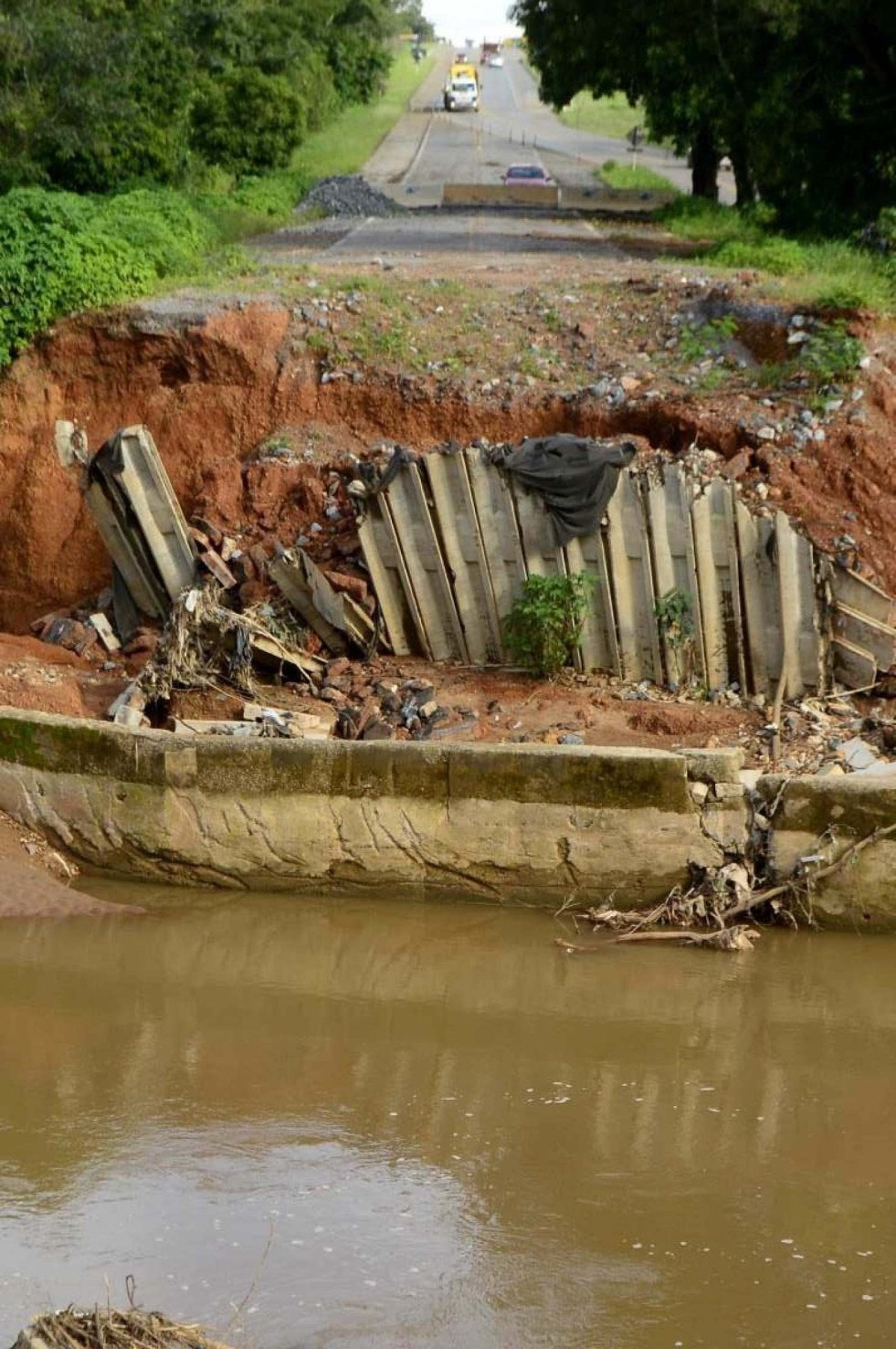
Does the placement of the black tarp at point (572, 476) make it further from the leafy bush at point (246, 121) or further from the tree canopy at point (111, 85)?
the leafy bush at point (246, 121)

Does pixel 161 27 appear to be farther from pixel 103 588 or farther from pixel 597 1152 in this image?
pixel 597 1152

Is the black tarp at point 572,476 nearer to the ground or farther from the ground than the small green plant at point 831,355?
nearer to the ground

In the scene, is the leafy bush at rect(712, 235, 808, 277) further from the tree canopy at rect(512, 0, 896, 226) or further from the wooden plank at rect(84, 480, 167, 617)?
the wooden plank at rect(84, 480, 167, 617)

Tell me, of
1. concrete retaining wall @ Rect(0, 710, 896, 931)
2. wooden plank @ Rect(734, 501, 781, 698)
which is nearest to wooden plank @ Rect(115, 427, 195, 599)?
concrete retaining wall @ Rect(0, 710, 896, 931)

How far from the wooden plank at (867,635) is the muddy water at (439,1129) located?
3195 millimetres

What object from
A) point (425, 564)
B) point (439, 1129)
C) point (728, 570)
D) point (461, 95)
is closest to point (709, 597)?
point (728, 570)

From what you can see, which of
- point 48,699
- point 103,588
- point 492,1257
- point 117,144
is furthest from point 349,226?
point 492,1257

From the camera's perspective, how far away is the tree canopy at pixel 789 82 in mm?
21438

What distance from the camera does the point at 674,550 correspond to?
464 inches

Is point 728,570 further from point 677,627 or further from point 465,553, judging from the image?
point 465,553

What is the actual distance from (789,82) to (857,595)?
1273 centimetres

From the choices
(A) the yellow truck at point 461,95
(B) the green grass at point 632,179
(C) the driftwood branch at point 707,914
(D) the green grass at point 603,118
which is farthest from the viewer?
(A) the yellow truck at point 461,95

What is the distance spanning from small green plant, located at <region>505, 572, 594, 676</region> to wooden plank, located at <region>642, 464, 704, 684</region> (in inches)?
21.8

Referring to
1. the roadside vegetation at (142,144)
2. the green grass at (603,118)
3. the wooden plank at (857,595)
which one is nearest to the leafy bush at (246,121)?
the roadside vegetation at (142,144)
